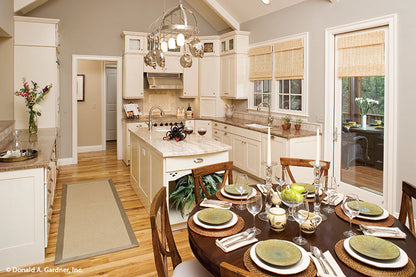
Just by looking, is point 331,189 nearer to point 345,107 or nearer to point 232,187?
point 232,187

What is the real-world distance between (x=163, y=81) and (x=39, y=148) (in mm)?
3669

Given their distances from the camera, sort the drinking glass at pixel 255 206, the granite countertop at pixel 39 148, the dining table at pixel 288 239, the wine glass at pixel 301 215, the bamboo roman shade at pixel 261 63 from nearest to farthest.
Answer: the dining table at pixel 288 239 < the wine glass at pixel 301 215 < the drinking glass at pixel 255 206 < the granite countertop at pixel 39 148 < the bamboo roman shade at pixel 261 63

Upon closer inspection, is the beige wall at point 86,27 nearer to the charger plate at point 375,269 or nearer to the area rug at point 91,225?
the area rug at point 91,225

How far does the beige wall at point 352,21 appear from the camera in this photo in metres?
3.31

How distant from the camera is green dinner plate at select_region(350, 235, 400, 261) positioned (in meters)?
1.33

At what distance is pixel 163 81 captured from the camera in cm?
676

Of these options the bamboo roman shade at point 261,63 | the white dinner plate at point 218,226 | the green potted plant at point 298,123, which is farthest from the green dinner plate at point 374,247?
the bamboo roman shade at point 261,63

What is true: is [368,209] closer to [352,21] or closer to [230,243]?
[230,243]

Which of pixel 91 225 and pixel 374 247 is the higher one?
pixel 374 247

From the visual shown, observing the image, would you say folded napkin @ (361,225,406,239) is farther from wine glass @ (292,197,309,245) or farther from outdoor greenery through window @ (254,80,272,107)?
outdoor greenery through window @ (254,80,272,107)

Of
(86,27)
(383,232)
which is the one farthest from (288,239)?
(86,27)

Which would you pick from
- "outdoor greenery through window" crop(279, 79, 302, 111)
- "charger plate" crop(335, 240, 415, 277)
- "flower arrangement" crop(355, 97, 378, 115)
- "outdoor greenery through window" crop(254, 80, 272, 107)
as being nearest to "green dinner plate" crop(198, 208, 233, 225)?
"charger plate" crop(335, 240, 415, 277)

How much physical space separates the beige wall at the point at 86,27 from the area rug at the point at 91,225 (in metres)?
2.07

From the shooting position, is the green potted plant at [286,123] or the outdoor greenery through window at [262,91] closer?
the green potted plant at [286,123]
